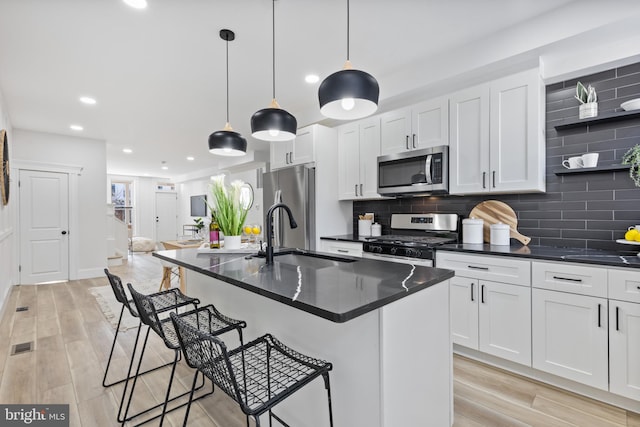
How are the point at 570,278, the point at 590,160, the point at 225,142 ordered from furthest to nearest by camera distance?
the point at 225,142 < the point at 590,160 < the point at 570,278

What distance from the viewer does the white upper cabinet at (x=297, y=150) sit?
12.5 feet

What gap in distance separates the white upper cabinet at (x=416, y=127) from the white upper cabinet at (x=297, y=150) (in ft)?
2.93

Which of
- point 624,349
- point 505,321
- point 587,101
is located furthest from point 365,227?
point 624,349

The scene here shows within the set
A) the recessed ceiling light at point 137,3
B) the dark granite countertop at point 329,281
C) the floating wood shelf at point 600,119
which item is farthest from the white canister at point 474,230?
the recessed ceiling light at point 137,3

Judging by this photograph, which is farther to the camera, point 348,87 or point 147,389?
point 147,389

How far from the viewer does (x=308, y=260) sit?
2.08 meters

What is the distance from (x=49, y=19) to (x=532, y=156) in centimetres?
390

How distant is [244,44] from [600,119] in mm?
2895

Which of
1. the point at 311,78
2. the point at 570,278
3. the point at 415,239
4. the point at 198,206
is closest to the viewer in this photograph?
the point at 570,278

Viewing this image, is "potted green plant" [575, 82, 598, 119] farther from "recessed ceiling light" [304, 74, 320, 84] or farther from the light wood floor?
"recessed ceiling light" [304, 74, 320, 84]

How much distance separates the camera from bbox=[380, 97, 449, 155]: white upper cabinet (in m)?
2.95

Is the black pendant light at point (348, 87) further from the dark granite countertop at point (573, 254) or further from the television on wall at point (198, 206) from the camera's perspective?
the television on wall at point (198, 206)

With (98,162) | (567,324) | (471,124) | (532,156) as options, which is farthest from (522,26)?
(98,162)

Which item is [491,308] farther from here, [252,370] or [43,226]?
[43,226]
